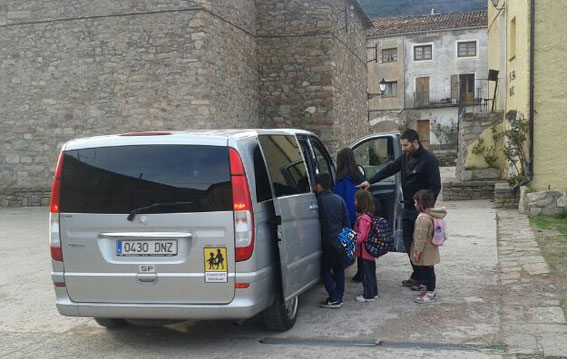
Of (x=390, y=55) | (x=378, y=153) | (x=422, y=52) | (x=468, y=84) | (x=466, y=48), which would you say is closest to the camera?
(x=378, y=153)

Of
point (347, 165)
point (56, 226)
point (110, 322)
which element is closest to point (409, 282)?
point (347, 165)

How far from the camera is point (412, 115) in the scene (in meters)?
44.4

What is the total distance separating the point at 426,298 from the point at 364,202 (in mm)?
1131

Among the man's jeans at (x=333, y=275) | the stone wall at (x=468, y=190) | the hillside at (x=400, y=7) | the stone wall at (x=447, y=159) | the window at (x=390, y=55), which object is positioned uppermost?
the hillside at (x=400, y=7)

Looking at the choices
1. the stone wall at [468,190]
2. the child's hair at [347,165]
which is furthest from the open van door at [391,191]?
the stone wall at [468,190]

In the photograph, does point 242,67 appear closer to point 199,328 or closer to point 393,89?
point 199,328

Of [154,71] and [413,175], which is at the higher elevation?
[154,71]

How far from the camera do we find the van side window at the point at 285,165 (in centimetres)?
511

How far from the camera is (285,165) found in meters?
5.43

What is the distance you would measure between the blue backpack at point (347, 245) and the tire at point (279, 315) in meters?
0.68

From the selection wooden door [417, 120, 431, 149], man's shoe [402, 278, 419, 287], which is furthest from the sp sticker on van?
wooden door [417, 120, 431, 149]

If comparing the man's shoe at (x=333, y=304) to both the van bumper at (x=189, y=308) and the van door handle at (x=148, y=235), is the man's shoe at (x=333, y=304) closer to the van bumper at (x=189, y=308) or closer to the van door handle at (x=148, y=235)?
the van bumper at (x=189, y=308)

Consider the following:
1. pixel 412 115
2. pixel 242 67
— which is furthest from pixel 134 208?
pixel 412 115

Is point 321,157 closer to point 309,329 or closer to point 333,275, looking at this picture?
point 333,275
